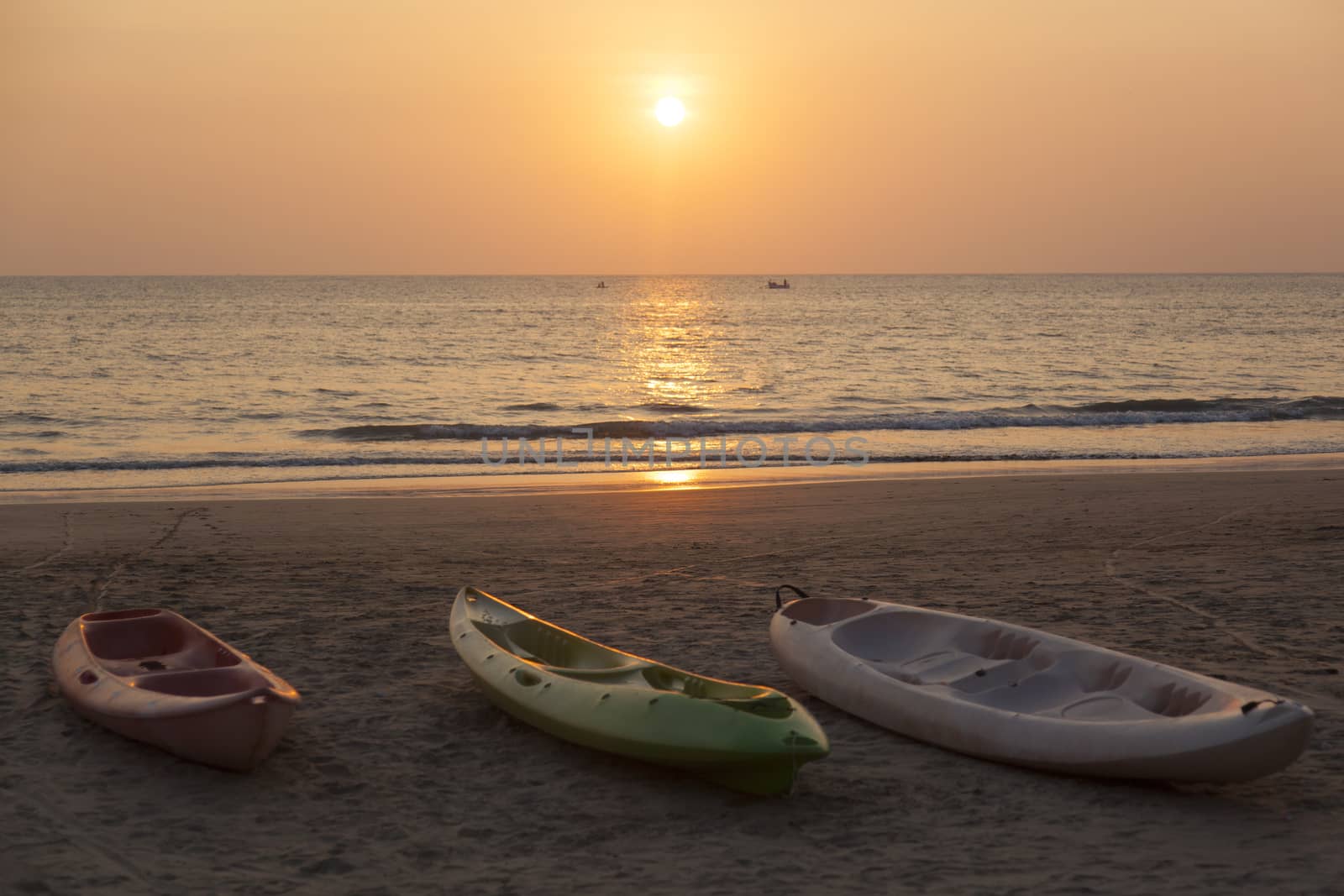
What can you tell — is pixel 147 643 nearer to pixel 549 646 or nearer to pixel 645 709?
pixel 549 646

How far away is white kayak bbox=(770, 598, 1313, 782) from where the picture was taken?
4.60 meters

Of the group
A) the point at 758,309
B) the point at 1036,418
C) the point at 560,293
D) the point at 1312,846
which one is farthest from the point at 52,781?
the point at 560,293

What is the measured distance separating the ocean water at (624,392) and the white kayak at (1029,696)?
1054cm

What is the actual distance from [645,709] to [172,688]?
7.79 ft

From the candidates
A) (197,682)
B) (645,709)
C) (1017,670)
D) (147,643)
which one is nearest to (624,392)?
(147,643)

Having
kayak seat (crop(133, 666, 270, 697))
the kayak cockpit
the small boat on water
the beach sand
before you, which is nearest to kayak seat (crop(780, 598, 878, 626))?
the kayak cockpit

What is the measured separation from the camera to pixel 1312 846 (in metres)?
4.34

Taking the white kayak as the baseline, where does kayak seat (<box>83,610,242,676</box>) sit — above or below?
below

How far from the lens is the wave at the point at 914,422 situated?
72.7 feet

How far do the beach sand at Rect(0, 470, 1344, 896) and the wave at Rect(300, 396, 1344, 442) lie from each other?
9773 millimetres

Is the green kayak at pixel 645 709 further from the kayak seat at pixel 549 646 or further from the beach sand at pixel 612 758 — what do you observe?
the beach sand at pixel 612 758

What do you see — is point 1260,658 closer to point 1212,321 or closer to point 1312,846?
point 1312,846

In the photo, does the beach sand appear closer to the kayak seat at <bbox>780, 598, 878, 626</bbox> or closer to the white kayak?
the white kayak

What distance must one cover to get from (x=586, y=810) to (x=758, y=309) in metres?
78.4
